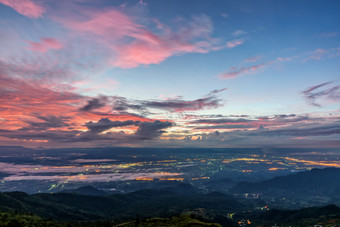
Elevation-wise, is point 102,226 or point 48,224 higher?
point 48,224

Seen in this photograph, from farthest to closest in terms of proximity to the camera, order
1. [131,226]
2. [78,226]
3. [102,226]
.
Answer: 1. [78,226]
2. [102,226]
3. [131,226]

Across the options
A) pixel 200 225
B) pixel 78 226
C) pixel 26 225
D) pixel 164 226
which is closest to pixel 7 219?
pixel 26 225

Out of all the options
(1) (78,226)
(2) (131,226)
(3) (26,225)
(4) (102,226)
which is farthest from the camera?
(1) (78,226)

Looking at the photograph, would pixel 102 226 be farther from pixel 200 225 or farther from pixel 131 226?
pixel 200 225

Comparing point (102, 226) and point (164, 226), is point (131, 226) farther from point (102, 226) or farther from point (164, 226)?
point (102, 226)

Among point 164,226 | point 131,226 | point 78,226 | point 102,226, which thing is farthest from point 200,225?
point 78,226

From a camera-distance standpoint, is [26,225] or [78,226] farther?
[78,226]

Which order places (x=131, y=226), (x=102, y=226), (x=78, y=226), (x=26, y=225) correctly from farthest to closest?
(x=78, y=226), (x=102, y=226), (x=131, y=226), (x=26, y=225)

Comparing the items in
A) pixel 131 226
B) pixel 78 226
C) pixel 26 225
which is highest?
pixel 26 225

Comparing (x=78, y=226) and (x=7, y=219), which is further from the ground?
(x=7, y=219)
